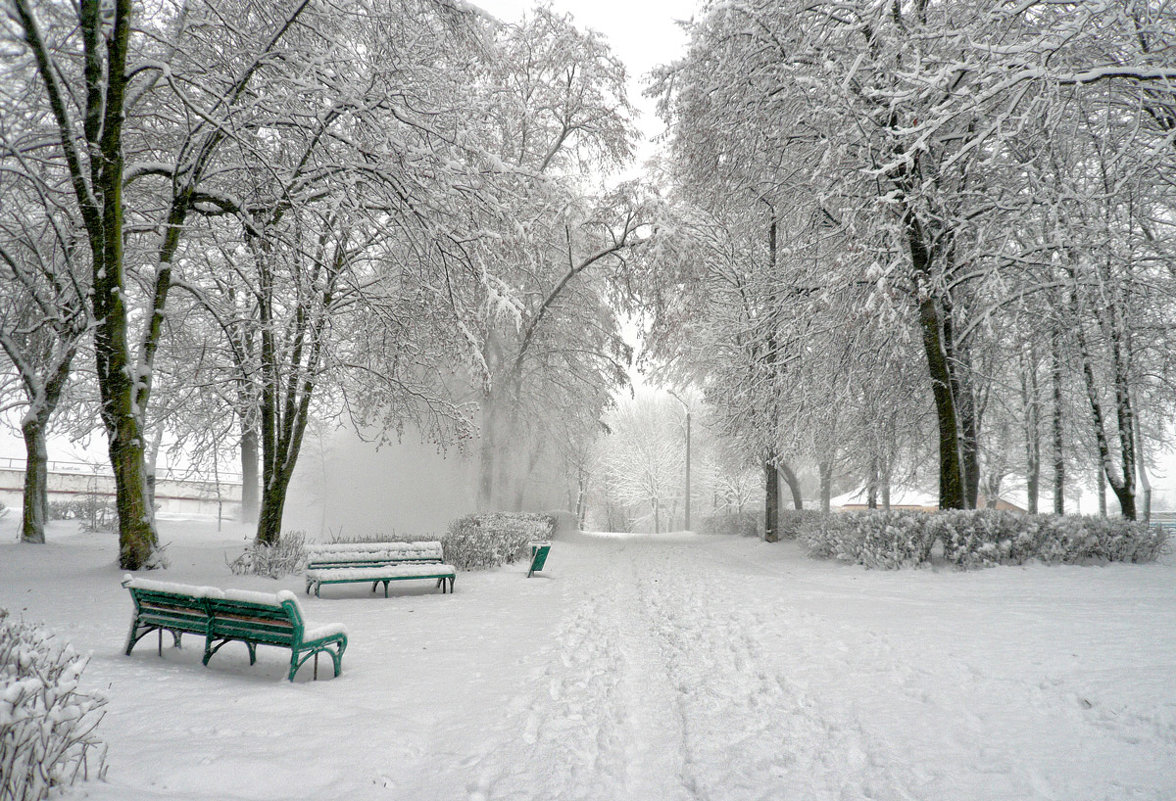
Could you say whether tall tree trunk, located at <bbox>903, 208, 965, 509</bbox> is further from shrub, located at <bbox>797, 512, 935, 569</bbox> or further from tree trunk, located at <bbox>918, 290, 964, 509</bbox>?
shrub, located at <bbox>797, 512, 935, 569</bbox>

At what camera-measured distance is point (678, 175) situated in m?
16.2

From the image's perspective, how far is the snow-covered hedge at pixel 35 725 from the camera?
2264 millimetres

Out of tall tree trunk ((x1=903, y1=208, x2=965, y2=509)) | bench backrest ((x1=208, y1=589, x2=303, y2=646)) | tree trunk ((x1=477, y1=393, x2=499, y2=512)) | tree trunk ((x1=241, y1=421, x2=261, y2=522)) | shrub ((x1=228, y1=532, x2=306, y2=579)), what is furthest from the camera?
tree trunk ((x1=241, y1=421, x2=261, y2=522))

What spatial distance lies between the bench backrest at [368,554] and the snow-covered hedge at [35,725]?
6.77 m

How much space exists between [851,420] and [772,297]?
3.56 m

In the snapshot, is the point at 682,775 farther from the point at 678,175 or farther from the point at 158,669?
the point at 678,175

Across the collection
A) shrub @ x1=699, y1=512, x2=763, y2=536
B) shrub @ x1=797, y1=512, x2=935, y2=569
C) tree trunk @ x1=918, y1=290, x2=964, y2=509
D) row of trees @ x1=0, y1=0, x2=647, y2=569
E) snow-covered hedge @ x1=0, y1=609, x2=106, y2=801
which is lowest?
shrub @ x1=699, y1=512, x2=763, y2=536

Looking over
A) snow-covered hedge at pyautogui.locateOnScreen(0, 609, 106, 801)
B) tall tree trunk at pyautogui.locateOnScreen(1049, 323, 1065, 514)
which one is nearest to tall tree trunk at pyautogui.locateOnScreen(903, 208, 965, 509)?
tall tree trunk at pyautogui.locateOnScreen(1049, 323, 1065, 514)

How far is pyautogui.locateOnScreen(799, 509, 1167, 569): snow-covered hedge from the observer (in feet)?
30.4

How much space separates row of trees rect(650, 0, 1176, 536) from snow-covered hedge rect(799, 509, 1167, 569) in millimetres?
1602

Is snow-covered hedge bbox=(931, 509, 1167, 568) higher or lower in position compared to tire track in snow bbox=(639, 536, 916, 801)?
higher

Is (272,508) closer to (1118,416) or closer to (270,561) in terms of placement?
(270,561)

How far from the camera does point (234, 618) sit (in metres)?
5.00

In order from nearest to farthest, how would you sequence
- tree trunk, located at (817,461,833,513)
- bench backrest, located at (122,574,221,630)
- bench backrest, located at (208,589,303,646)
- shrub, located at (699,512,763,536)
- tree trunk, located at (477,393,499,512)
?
bench backrest, located at (208,589,303,646) < bench backrest, located at (122,574,221,630) < tree trunk, located at (477,393,499,512) < tree trunk, located at (817,461,833,513) < shrub, located at (699,512,763,536)
